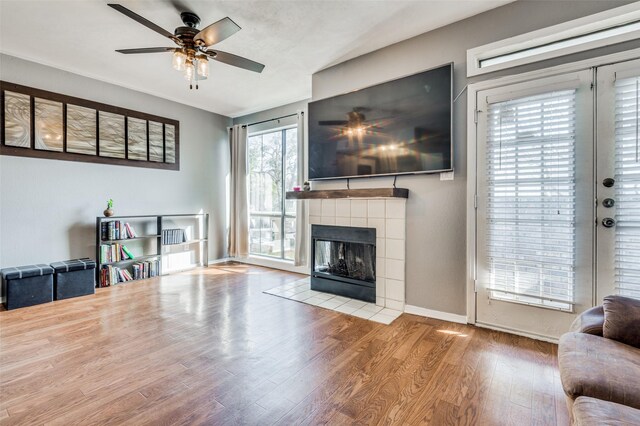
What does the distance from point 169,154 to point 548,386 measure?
208 inches

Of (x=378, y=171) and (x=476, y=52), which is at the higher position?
(x=476, y=52)

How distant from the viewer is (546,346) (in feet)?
7.50

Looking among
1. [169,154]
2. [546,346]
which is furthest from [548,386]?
[169,154]

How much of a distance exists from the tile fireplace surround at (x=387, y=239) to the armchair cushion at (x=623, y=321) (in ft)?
5.62

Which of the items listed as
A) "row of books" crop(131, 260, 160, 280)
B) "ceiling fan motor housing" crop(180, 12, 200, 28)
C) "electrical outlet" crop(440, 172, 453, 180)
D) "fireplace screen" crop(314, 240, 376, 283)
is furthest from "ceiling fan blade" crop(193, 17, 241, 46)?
"row of books" crop(131, 260, 160, 280)

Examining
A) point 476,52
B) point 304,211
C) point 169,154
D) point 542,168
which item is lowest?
point 304,211

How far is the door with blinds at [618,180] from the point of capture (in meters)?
2.04

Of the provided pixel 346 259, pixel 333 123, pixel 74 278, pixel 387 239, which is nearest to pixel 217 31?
pixel 333 123

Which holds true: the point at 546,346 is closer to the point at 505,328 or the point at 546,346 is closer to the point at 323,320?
the point at 505,328

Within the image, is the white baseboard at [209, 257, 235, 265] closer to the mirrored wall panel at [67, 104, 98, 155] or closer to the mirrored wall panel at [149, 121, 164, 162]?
the mirrored wall panel at [149, 121, 164, 162]

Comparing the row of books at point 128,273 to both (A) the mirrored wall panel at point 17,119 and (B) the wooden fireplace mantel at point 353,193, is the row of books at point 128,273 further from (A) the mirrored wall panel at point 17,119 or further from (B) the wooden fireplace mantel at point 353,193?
(B) the wooden fireplace mantel at point 353,193

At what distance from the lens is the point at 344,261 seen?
3586mm

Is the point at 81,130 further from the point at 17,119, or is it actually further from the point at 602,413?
the point at 602,413

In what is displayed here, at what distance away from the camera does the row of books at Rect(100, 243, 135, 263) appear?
392 centimetres
